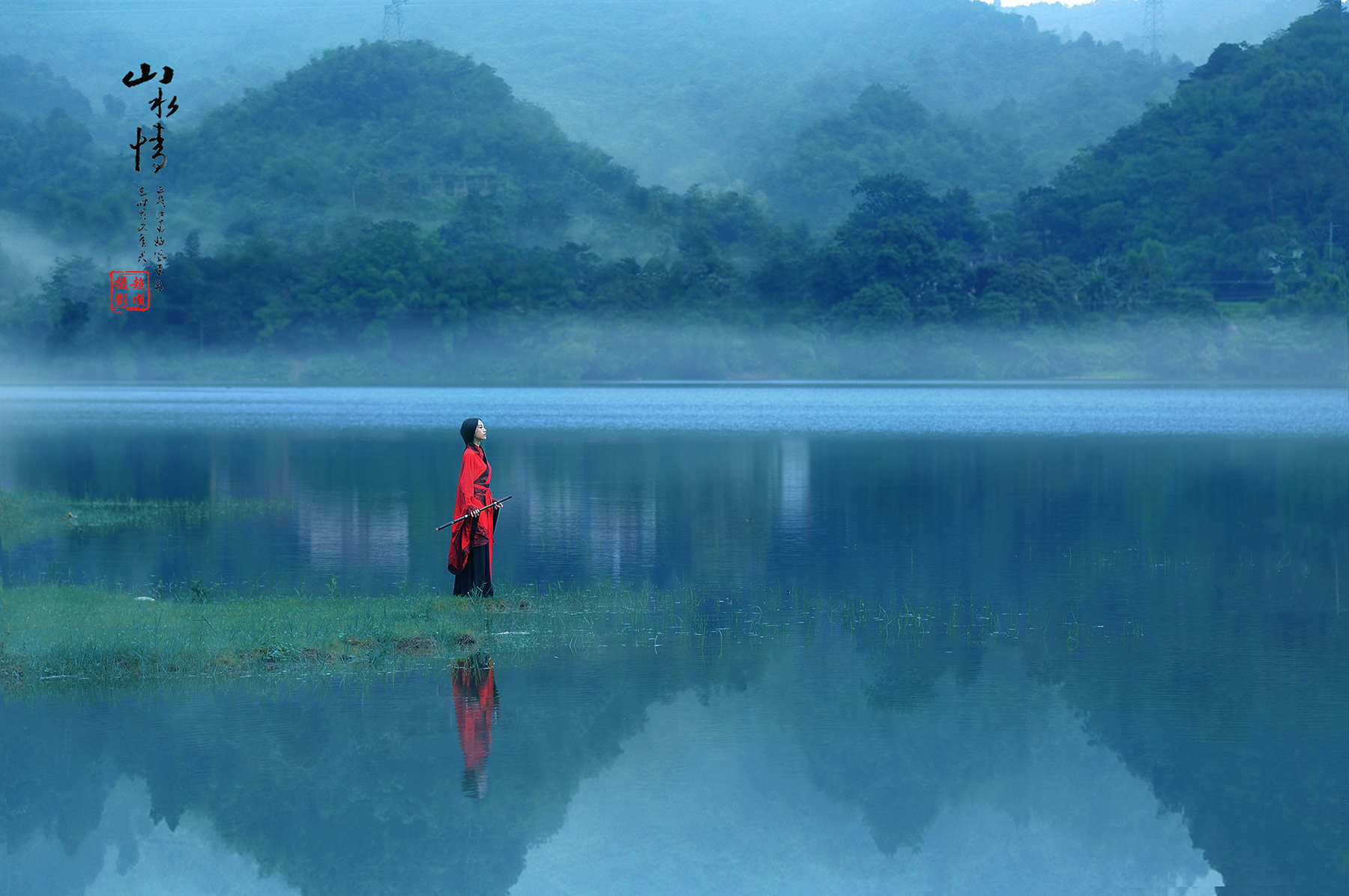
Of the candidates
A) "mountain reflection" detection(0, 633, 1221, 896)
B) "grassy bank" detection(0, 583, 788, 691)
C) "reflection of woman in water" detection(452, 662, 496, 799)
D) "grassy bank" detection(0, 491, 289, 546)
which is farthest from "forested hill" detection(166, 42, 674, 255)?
"mountain reflection" detection(0, 633, 1221, 896)

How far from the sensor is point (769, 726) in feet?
30.2

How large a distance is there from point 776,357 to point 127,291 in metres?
45.8

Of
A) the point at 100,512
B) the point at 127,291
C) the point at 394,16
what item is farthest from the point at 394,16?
the point at 100,512

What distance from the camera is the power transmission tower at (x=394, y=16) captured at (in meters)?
172

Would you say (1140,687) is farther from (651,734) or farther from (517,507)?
(517,507)

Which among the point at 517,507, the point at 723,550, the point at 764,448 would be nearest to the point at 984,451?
the point at 764,448

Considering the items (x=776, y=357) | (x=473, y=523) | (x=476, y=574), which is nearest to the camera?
(x=473, y=523)

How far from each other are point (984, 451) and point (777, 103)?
140 metres

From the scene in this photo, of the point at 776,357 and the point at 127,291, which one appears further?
the point at 776,357

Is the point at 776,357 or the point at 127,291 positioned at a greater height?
the point at 127,291

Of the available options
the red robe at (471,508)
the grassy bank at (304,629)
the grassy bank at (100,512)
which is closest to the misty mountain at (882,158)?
the grassy bank at (100,512)

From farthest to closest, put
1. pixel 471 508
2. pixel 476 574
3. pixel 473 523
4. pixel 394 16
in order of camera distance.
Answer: pixel 394 16
pixel 476 574
pixel 473 523
pixel 471 508

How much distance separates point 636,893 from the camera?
6.77 metres

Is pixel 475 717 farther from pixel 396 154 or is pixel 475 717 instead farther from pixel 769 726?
pixel 396 154
